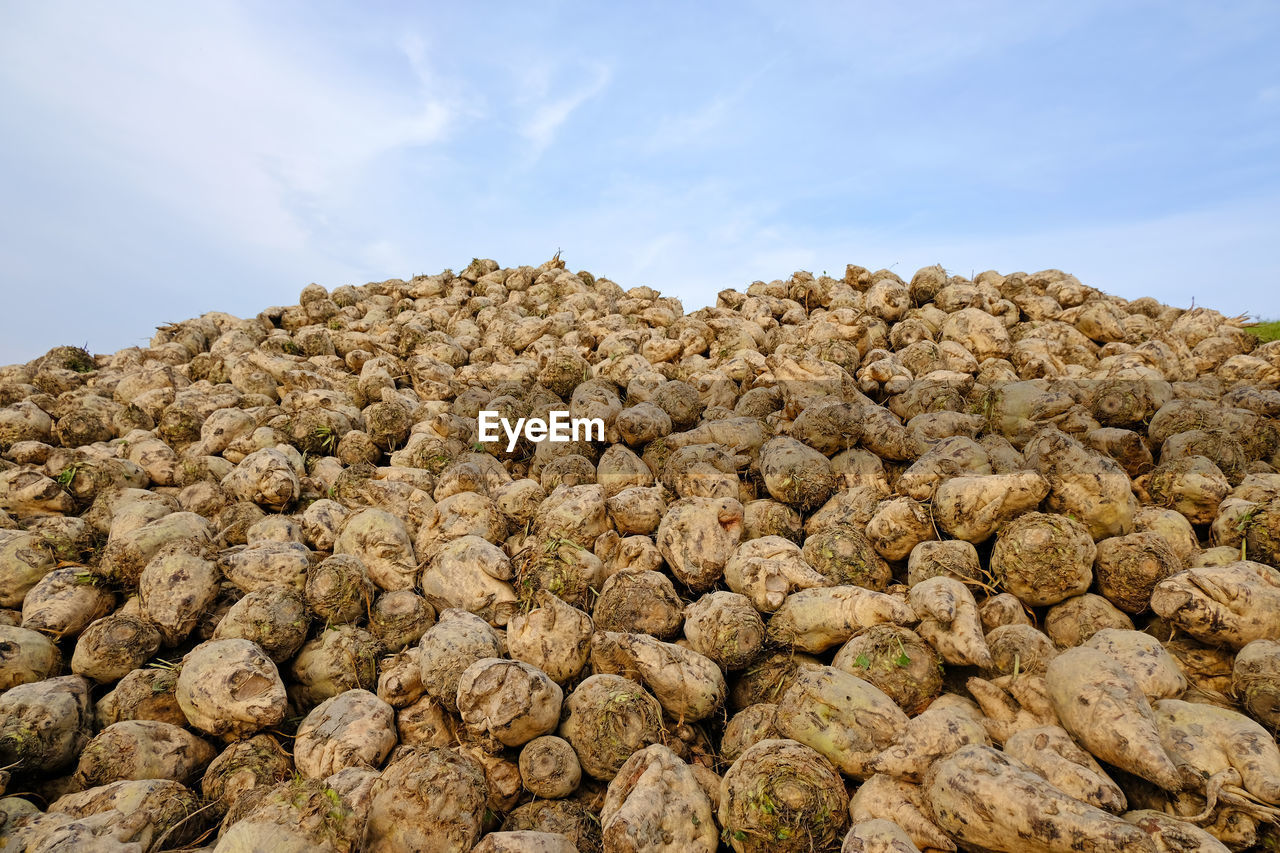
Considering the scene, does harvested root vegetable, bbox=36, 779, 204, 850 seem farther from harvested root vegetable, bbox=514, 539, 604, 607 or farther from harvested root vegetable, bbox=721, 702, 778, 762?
harvested root vegetable, bbox=721, 702, 778, 762

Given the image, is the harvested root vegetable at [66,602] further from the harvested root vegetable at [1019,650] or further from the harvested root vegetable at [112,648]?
the harvested root vegetable at [1019,650]

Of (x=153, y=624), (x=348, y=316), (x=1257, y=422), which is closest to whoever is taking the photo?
(x=153, y=624)

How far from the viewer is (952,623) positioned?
4918 millimetres

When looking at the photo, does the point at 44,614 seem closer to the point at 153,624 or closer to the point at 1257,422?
the point at 153,624

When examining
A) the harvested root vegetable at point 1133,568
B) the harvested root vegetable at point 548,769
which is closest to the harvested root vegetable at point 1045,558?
the harvested root vegetable at point 1133,568

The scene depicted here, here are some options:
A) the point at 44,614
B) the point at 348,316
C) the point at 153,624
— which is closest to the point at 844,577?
the point at 153,624

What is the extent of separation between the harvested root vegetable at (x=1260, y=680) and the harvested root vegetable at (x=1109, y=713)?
63 centimetres

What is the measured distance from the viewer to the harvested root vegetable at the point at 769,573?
5551mm

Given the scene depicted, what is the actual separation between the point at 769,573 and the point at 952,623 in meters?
1.38

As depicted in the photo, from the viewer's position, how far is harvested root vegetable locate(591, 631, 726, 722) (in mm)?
4773

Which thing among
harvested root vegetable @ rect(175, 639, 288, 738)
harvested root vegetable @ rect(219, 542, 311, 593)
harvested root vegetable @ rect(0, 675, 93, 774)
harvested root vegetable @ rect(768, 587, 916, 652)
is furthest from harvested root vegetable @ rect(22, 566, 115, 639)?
harvested root vegetable @ rect(768, 587, 916, 652)

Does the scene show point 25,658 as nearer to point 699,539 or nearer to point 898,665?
point 699,539

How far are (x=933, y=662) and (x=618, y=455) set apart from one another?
3.76m

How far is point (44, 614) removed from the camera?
587 cm
